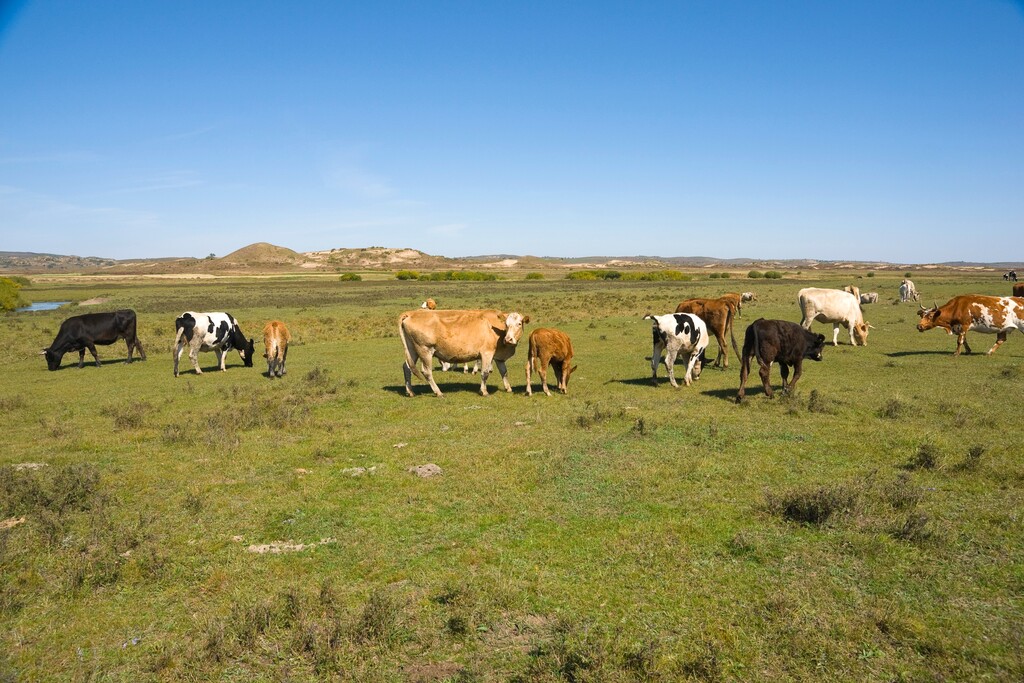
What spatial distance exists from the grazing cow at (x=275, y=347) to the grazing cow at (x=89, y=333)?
5.72 m

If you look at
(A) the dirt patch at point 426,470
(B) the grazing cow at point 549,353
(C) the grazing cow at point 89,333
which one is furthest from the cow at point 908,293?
(C) the grazing cow at point 89,333

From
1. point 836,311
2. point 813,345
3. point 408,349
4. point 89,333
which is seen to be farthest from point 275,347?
point 836,311

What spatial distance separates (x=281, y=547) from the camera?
666 cm

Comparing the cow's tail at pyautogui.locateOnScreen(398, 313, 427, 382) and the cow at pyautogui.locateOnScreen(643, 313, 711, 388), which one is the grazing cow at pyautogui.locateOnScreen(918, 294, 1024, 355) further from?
the cow's tail at pyautogui.locateOnScreen(398, 313, 427, 382)

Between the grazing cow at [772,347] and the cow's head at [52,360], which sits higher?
the grazing cow at [772,347]

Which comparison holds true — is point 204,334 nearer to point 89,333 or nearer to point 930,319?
point 89,333

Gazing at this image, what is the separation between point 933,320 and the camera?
1962 centimetres

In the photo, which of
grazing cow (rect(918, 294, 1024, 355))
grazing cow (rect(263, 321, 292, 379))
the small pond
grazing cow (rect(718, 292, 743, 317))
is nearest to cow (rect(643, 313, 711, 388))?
grazing cow (rect(718, 292, 743, 317))

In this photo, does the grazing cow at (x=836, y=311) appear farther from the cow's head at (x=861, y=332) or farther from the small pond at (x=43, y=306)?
the small pond at (x=43, y=306)

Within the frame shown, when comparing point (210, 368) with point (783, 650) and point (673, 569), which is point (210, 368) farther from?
point (783, 650)

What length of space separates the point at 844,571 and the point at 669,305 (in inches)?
1422

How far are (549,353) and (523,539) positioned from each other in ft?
25.7

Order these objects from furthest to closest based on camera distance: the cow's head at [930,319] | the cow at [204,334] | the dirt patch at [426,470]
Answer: the cow's head at [930,319]
the cow at [204,334]
the dirt patch at [426,470]

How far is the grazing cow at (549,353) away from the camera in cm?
1428
